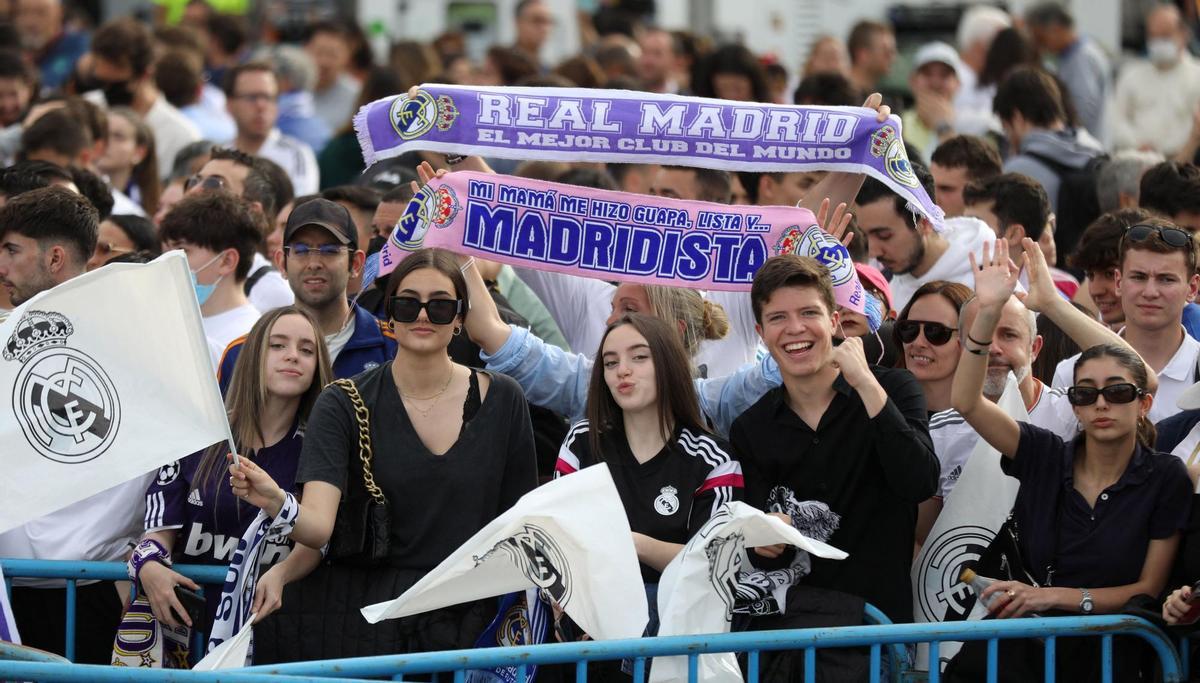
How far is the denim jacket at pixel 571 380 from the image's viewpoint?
5.71 m

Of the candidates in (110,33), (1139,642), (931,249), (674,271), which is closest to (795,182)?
(931,249)

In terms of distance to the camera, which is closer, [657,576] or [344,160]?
[657,576]

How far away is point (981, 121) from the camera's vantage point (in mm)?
11844

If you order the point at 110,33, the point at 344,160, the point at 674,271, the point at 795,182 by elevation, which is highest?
the point at 110,33

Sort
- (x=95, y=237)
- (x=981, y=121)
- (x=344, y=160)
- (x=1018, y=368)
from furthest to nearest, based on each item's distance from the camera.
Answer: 1. (x=981, y=121)
2. (x=344, y=160)
3. (x=95, y=237)
4. (x=1018, y=368)

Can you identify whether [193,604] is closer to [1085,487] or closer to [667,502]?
[667,502]

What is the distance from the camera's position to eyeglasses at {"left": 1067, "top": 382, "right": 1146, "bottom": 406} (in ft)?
16.6

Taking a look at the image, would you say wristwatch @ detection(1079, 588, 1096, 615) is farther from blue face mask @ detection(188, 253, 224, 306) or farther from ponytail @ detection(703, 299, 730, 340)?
blue face mask @ detection(188, 253, 224, 306)

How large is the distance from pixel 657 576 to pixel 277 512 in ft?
3.85

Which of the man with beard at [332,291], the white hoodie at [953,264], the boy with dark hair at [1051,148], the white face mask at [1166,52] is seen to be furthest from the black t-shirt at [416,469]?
the white face mask at [1166,52]

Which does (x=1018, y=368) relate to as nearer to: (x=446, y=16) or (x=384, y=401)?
(x=384, y=401)

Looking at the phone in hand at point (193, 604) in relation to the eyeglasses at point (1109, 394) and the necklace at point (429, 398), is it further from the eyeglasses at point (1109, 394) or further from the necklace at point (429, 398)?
the eyeglasses at point (1109, 394)

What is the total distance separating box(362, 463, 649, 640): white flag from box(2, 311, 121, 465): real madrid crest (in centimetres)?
95

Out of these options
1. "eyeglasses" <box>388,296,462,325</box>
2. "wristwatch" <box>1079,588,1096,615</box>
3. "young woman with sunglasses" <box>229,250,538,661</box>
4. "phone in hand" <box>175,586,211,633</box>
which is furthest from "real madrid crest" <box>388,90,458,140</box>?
"wristwatch" <box>1079,588,1096,615</box>
